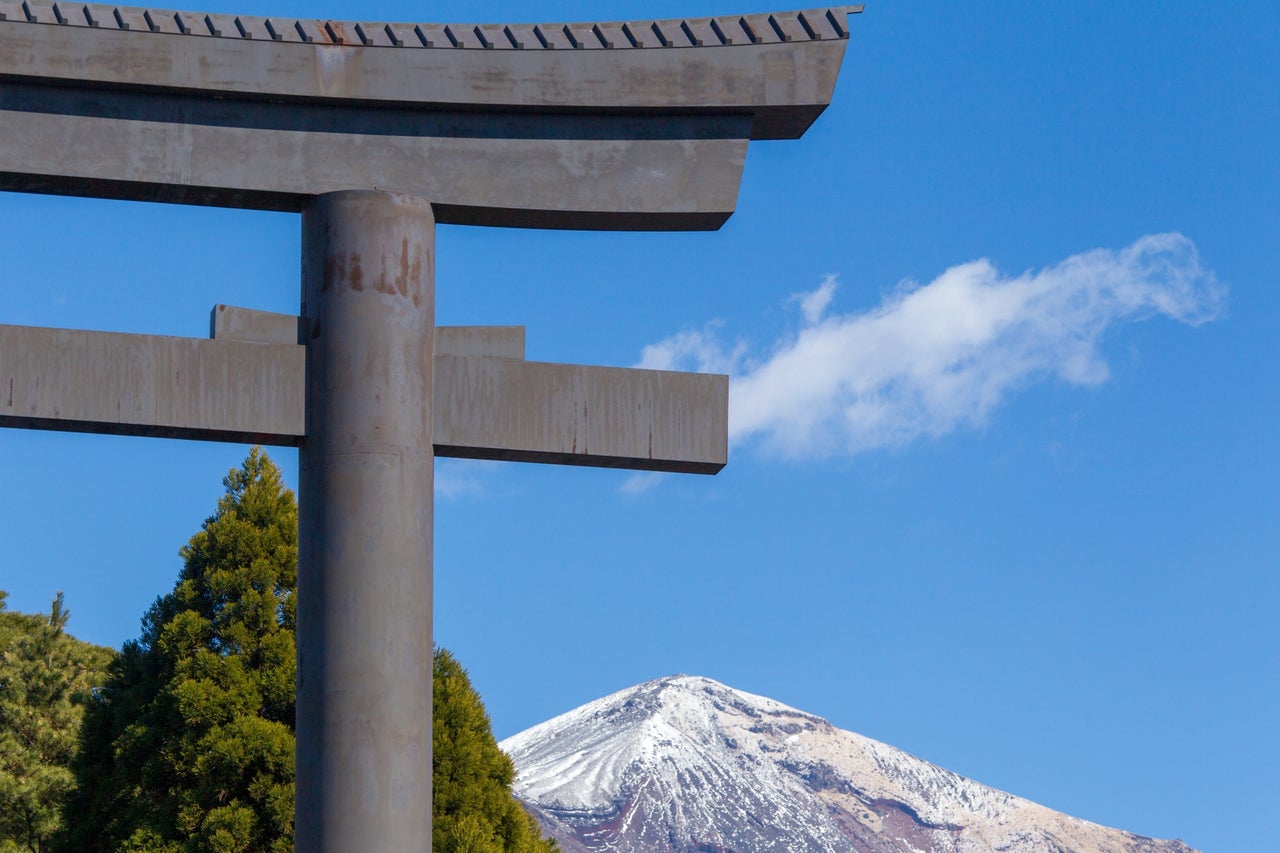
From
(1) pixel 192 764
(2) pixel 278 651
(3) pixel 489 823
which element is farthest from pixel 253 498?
(3) pixel 489 823

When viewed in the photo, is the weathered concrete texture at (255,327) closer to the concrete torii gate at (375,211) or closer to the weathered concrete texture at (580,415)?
the concrete torii gate at (375,211)

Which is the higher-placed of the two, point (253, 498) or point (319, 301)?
point (253, 498)

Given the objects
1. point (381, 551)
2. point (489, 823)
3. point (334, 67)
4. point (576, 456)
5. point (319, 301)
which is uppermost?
point (334, 67)

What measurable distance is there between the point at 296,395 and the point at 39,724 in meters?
12.4

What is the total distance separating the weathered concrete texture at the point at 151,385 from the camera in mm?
7352

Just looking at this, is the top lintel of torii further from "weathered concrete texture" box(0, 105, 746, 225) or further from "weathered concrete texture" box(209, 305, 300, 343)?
"weathered concrete texture" box(209, 305, 300, 343)

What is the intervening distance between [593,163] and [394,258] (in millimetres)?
1197

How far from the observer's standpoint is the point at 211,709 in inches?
542

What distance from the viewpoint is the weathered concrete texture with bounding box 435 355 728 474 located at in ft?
25.1

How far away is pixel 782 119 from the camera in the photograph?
26.8 ft

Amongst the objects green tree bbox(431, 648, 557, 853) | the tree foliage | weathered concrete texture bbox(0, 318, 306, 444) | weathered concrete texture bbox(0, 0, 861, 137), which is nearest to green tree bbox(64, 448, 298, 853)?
the tree foliage

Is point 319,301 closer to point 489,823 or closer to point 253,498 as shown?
point 489,823

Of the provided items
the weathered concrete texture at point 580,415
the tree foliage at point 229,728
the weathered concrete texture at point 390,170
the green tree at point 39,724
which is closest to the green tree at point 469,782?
the tree foliage at point 229,728

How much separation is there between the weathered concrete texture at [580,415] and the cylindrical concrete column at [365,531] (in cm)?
23
